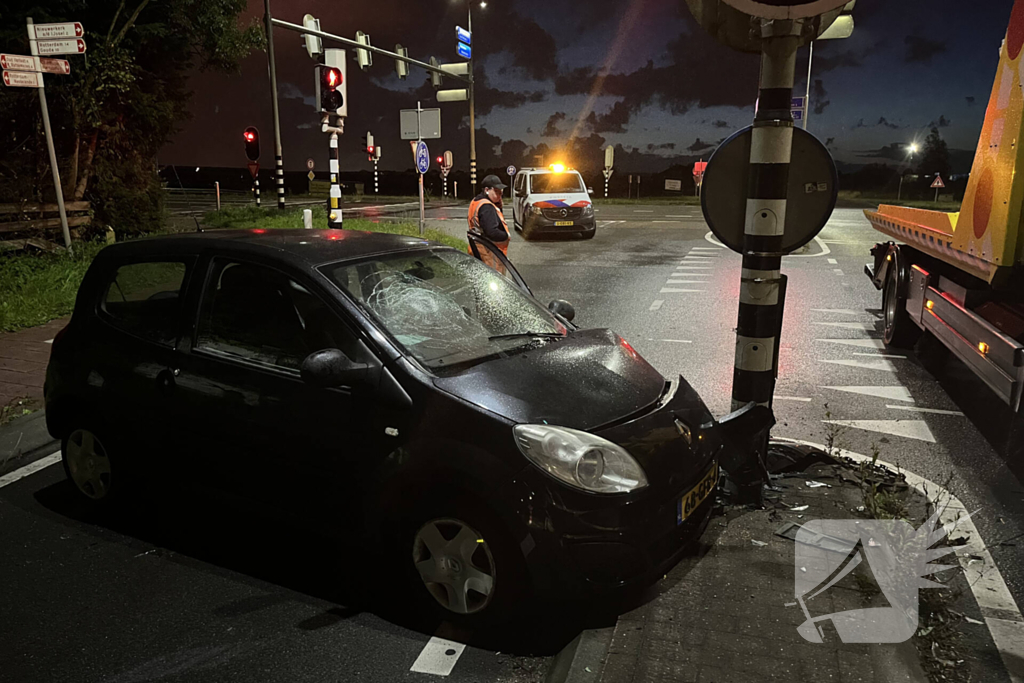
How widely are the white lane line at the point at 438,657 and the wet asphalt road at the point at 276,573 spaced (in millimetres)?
29

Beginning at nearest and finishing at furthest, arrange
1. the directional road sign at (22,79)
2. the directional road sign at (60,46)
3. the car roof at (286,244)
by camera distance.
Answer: the car roof at (286,244), the directional road sign at (22,79), the directional road sign at (60,46)

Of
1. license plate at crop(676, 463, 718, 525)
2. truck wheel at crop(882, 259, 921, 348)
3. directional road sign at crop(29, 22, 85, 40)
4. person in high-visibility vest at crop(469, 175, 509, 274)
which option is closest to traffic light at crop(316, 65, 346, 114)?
directional road sign at crop(29, 22, 85, 40)

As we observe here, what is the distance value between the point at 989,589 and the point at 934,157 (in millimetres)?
69772

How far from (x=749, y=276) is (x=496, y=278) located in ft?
4.47

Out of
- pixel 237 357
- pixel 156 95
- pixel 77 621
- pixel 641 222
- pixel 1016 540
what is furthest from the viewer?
pixel 641 222

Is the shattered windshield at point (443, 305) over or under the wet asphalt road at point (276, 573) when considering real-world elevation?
over

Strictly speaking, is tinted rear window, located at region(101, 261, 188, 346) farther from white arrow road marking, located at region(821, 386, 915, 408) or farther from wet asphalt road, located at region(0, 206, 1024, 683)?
white arrow road marking, located at region(821, 386, 915, 408)

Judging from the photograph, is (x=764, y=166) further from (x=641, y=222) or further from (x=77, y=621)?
(x=641, y=222)

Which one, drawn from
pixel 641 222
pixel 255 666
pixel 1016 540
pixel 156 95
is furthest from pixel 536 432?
pixel 641 222

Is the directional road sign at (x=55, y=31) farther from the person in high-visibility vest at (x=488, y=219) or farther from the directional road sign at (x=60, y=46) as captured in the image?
the person in high-visibility vest at (x=488, y=219)

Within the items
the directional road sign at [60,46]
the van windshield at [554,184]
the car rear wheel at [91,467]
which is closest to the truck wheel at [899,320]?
the car rear wheel at [91,467]

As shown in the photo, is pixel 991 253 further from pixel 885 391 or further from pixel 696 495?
pixel 696 495

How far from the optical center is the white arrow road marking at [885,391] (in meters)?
6.59

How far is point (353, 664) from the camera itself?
10.0ft
